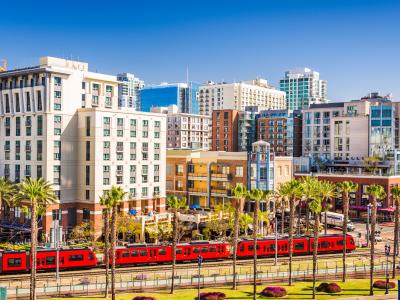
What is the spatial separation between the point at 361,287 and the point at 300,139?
123253 mm

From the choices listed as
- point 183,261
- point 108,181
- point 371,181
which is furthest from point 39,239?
point 371,181

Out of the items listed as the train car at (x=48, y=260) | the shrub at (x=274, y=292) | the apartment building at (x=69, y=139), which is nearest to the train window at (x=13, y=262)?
the train car at (x=48, y=260)

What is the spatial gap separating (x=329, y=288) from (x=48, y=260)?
38.5 m

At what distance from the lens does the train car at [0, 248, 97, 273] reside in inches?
2857

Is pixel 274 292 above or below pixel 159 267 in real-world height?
above

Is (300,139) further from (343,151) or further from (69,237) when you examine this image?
(69,237)

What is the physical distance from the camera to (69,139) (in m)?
103

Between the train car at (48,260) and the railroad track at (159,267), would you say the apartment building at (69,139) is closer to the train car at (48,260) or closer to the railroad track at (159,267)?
the train car at (48,260)

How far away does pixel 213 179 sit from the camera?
13062 cm

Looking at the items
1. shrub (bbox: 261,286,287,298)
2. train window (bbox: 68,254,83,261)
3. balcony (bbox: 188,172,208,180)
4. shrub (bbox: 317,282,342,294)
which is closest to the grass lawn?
shrub (bbox: 317,282,342,294)

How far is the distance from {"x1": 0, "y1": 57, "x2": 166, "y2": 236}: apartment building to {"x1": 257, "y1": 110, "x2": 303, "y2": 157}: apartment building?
89.1 metres

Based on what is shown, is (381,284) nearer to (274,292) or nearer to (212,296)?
(274,292)

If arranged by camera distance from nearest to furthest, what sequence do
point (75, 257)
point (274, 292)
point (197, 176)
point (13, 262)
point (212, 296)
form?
point (212, 296), point (274, 292), point (13, 262), point (75, 257), point (197, 176)

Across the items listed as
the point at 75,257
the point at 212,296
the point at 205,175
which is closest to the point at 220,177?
the point at 205,175
